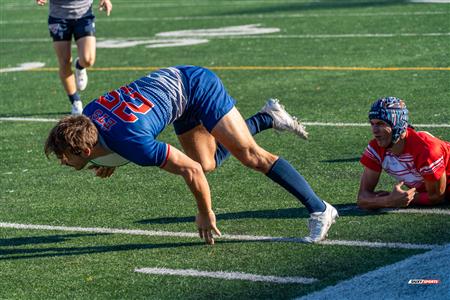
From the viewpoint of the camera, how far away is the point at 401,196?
23.0 feet

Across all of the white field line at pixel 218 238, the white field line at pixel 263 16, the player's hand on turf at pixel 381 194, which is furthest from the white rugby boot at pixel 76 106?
the white field line at pixel 263 16

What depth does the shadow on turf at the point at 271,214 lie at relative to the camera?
7.16 m

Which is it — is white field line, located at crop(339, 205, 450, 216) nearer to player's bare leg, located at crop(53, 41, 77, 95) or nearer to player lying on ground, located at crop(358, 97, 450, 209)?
player lying on ground, located at crop(358, 97, 450, 209)

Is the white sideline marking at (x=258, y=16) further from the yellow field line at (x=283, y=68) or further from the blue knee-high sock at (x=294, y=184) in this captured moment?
the blue knee-high sock at (x=294, y=184)

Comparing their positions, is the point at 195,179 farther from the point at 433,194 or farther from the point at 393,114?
the point at 433,194

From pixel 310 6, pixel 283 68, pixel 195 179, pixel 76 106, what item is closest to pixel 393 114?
pixel 195 179

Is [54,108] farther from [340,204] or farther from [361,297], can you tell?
[361,297]

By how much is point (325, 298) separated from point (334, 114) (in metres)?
5.45

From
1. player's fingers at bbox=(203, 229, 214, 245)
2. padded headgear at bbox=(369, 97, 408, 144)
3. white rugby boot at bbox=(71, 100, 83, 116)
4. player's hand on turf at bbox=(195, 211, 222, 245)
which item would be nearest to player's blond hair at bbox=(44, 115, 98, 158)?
player's hand on turf at bbox=(195, 211, 222, 245)

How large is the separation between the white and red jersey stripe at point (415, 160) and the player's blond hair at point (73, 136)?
2068mm

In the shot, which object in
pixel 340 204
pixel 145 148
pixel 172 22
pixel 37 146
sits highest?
pixel 145 148

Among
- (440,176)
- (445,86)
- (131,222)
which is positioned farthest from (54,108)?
(440,176)

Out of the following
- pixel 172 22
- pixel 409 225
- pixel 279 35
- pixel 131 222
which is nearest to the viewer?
pixel 409 225

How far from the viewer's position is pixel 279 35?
17.2m
